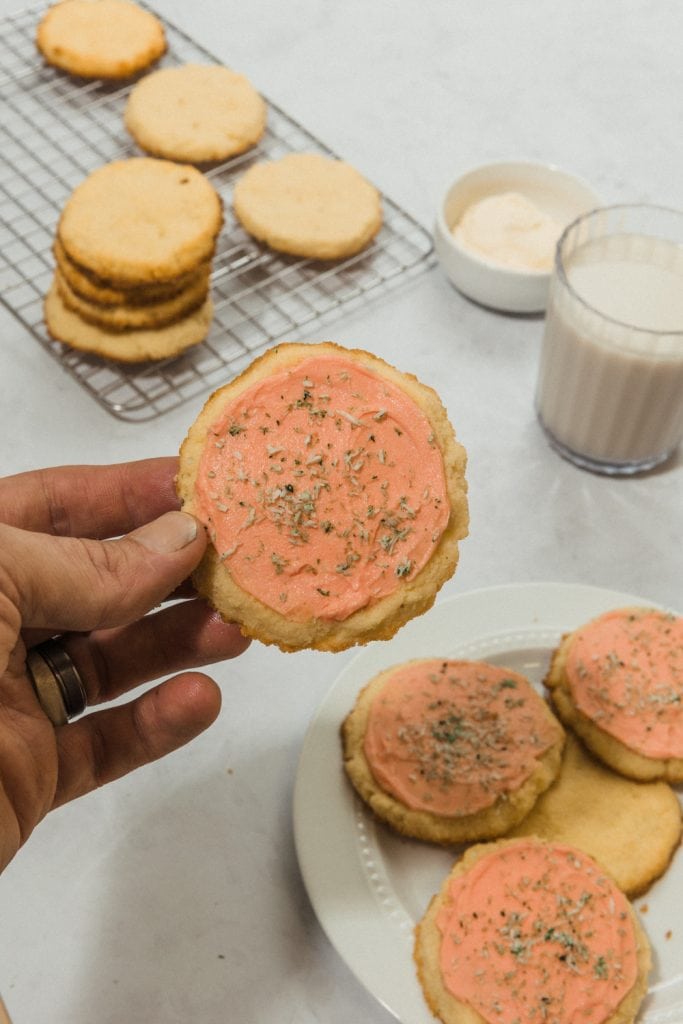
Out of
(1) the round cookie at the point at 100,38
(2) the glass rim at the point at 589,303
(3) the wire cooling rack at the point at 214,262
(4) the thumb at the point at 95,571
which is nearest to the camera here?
(4) the thumb at the point at 95,571

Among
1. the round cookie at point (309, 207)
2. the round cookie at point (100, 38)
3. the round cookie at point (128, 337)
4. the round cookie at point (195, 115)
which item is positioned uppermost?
the round cookie at point (100, 38)

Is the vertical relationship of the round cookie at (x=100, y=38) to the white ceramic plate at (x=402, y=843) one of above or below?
above

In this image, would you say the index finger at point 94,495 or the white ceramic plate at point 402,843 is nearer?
the white ceramic plate at point 402,843

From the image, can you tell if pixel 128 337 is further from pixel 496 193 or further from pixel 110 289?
pixel 496 193

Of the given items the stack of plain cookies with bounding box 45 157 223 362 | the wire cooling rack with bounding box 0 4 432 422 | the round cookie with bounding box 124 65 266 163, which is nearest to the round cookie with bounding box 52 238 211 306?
the stack of plain cookies with bounding box 45 157 223 362

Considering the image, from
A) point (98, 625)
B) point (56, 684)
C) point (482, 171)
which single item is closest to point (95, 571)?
point (98, 625)

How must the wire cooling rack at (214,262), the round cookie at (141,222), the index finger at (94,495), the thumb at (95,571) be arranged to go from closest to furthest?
the thumb at (95,571), the index finger at (94,495), the round cookie at (141,222), the wire cooling rack at (214,262)

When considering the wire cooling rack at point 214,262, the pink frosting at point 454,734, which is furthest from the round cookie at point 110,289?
the pink frosting at point 454,734

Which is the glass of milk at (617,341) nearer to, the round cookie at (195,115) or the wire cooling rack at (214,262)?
the wire cooling rack at (214,262)
